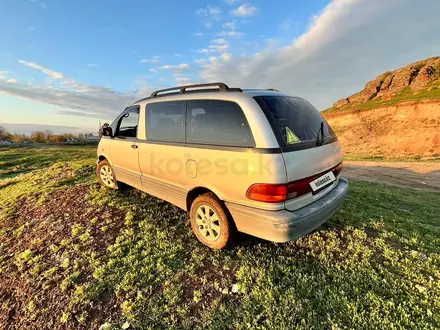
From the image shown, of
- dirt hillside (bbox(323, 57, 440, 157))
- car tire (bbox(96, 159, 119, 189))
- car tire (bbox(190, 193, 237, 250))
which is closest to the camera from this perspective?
car tire (bbox(190, 193, 237, 250))

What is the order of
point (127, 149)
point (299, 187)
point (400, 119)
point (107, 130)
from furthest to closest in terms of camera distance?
point (400, 119), point (107, 130), point (127, 149), point (299, 187)

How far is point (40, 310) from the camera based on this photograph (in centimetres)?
246

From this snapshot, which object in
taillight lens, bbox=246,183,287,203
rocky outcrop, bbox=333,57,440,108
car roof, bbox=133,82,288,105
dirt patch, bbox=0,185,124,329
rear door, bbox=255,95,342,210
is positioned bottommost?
dirt patch, bbox=0,185,124,329

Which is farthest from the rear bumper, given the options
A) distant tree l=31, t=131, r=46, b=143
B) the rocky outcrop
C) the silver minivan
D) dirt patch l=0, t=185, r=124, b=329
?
distant tree l=31, t=131, r=46, b=143

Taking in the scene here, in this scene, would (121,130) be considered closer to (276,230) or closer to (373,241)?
(276,230)

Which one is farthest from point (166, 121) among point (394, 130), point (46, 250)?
point (394, 130)

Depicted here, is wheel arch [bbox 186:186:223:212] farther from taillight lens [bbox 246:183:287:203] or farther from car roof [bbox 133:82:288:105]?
car roof [bbox 133:82:288:105]

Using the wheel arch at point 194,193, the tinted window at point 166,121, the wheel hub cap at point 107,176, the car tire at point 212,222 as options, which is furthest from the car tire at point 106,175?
the car tire at point 212,222

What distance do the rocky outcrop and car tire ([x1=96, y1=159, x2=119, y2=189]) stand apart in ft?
127

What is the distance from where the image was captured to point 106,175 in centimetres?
520

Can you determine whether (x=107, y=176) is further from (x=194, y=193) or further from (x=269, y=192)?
(x=269, y=192)

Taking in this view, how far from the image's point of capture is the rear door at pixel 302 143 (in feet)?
8.04

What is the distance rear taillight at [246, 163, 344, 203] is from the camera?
2350 mm

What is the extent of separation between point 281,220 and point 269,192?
12.3 inches
